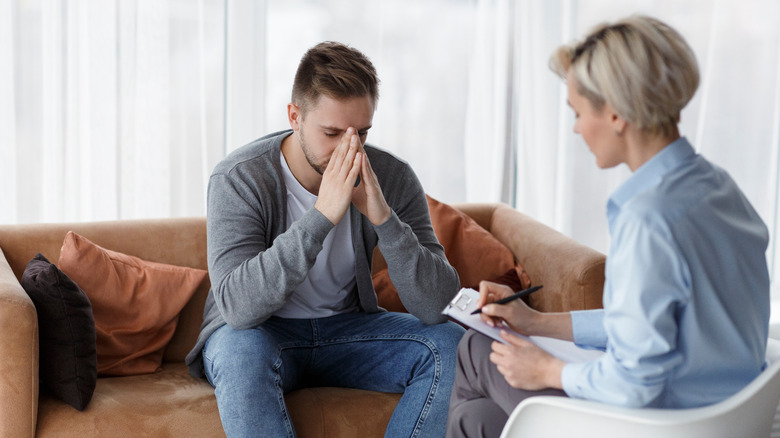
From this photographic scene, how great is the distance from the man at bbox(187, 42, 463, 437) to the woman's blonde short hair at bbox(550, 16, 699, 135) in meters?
0.72

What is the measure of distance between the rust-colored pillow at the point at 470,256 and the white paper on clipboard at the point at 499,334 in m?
0.79

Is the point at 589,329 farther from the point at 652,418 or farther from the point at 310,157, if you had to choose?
the point at 310,157

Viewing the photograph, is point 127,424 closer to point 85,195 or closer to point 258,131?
point 85,195

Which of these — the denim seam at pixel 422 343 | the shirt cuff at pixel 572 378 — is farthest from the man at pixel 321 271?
the shirt cuff at pixel 572 378

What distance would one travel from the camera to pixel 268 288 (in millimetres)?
1715

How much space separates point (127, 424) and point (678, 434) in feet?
4.17

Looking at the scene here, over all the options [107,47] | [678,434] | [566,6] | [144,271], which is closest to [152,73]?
[107,47]

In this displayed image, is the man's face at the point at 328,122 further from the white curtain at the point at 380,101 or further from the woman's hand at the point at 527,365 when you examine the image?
the white curtain at the point at 380,101

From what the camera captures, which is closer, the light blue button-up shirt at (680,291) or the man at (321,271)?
the light blue button-up shirt at (680,291)

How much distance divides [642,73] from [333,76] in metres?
0.86

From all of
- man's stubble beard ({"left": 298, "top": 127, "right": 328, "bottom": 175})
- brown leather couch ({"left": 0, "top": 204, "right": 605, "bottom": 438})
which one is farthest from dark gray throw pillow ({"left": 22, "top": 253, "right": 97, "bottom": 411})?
man's stubble beard ({"left": 298, "top": 127, "right": 328, "bottom": 175})

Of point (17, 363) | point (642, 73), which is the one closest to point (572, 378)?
A: point (642, 73)

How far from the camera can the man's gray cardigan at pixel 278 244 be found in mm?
1726

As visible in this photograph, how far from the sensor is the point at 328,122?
5.95 feet
